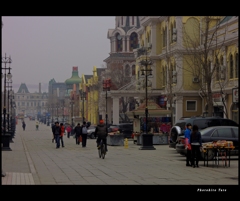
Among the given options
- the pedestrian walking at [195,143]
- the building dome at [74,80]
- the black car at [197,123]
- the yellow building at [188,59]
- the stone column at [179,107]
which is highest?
the building dome at [74,80]

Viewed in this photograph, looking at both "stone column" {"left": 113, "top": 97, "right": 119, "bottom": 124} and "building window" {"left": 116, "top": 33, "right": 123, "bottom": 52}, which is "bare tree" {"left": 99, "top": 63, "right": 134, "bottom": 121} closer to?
"stone column" {"left": 113, "top": 97, "right": 119, "bottom": 124}

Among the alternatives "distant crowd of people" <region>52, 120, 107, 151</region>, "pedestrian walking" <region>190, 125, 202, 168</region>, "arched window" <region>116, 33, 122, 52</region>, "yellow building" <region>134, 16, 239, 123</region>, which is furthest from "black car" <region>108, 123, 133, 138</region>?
"arched window" <region>116, 33, 122, 52</region>

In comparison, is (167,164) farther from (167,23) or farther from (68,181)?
(167,23)

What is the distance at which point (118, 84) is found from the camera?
74688mm

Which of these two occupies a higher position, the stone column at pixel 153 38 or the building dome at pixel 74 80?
the building dome at pixel 74 80

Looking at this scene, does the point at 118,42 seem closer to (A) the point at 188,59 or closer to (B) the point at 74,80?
(A) the point at 188,59

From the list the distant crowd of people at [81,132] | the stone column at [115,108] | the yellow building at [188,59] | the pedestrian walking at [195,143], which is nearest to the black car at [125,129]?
the yellow building at [188,59]

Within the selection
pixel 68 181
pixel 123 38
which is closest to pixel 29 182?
pixel 68 181

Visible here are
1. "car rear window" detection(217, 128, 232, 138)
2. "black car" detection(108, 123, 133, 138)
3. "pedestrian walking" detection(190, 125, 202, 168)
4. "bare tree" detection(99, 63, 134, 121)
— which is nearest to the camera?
"pedestrian walking" detection(190, 125, 202, 168)

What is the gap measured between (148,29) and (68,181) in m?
44.7

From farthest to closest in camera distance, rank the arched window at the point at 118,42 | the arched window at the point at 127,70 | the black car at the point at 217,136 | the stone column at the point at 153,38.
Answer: the arched window at the point at 118,42
the arched window at the point at 127,70
the stone column at the point at 153,38
the black car at the point at 217,136

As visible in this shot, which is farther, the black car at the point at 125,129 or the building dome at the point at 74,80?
the building dome at the point at 74,80

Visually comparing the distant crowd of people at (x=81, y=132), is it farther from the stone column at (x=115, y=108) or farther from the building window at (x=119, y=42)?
the building window at (x=119, y=42)

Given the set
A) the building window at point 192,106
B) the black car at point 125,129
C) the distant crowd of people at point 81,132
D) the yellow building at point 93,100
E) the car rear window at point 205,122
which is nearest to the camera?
the distant crowd of people at point 81,132
